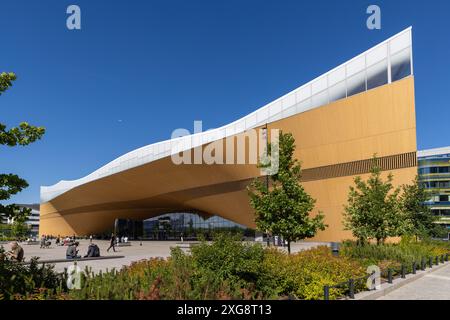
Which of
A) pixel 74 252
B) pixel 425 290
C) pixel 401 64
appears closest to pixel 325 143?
pixel 401 64

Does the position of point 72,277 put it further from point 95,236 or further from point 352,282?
point 95,236

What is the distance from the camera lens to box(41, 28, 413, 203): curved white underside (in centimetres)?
2953

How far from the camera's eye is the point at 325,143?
112 feet

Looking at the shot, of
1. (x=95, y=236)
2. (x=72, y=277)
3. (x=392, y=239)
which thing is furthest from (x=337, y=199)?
(x=95, y=236)

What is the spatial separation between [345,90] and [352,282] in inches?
962

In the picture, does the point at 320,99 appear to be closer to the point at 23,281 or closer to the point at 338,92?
the point at 338,92

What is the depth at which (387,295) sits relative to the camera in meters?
11.6

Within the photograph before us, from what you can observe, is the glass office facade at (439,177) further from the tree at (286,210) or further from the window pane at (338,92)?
the tree at (286,210)

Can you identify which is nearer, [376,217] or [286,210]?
[286,210]

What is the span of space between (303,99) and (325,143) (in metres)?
4.70

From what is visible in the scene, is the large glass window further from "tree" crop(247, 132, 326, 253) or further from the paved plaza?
"tree" crop(247, 132, 326, 253)

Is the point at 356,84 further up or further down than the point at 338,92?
further up

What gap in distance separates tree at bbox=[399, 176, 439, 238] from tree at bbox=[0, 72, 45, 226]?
2480cm

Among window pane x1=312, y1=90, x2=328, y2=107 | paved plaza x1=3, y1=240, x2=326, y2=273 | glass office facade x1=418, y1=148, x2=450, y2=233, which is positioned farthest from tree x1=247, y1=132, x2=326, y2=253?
glass office facade x1=418, y1=148, x2=450, y2=233
